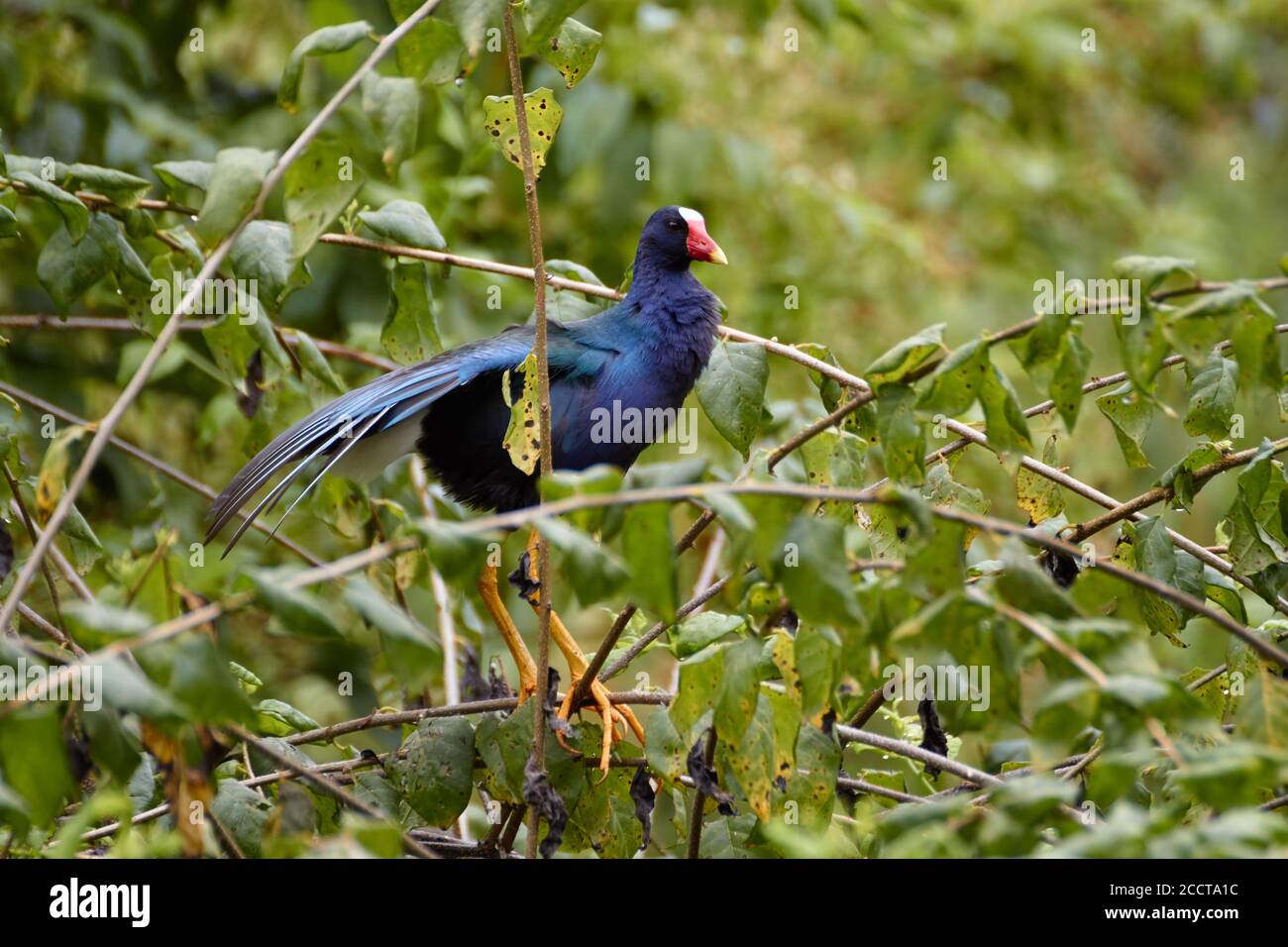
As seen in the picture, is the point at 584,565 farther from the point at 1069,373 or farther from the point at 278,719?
the point at 278,719

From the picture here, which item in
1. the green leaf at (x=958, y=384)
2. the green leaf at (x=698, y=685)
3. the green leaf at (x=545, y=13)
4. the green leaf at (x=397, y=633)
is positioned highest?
the green leaf at (x=545, y=13)

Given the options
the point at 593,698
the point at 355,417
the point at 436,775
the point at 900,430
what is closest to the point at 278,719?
the point at 436,775

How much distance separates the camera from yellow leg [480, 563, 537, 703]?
3.04 m

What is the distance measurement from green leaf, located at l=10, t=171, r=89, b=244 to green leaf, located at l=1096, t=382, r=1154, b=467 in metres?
1.73

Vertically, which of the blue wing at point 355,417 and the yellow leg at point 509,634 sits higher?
the blue wing at point 355,417

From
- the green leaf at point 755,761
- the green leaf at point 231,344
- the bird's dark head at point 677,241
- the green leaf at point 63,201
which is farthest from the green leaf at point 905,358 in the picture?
the bird's dark head at point 677,241

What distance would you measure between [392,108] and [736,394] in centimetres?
73

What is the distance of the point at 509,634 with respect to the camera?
3.16 metres

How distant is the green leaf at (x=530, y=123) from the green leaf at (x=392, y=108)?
0.21m

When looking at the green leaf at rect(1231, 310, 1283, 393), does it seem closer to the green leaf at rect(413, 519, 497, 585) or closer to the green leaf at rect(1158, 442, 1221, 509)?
the green leaf at rect(1158, 442, 1221, 509)

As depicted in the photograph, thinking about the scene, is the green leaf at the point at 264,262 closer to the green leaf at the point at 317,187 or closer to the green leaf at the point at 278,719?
the green leaf at the point at 317,187

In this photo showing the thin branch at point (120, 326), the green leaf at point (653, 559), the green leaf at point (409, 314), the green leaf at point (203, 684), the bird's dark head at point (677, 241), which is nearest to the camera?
the green leaf at point (203, 684)

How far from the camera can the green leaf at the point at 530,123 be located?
87.3 inches

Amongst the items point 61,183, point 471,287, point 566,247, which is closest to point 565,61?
point 61,183
